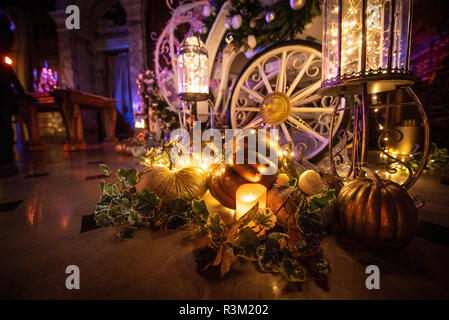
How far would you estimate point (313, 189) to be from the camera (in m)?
0.92

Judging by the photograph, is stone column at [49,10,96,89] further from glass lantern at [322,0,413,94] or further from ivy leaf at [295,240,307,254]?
ivy leaf at [295,240,307,254]

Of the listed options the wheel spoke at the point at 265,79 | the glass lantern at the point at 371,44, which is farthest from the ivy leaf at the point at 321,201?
the wheel spoke at the point at 265,79

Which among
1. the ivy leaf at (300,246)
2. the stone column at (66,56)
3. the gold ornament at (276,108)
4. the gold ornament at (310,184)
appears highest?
the stone column at (66,56)

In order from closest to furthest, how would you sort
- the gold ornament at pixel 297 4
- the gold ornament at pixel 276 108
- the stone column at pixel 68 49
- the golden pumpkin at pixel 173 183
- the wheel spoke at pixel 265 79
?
the golden pumpkin at pixel 173 183, the gold ornament at pixel 297 4, the gold ornament at pixel 276 108, the wheel spoke at pixel 265 79, the stone column at pixel 68 49

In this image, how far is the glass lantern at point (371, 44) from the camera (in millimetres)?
959

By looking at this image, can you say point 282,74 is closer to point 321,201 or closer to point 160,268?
point 321,201

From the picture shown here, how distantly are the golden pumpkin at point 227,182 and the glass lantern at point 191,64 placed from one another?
105 centimetres

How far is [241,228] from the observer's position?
84 cm

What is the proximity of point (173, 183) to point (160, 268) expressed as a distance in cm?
51

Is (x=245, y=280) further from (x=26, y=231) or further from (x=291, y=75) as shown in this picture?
(x=291, y=75)

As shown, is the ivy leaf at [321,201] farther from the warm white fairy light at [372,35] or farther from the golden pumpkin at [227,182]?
the warm white fairy light at [372,35]

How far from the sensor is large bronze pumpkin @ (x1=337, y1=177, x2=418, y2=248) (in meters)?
0.80

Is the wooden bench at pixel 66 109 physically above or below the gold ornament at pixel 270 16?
below

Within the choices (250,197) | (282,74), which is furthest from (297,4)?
(250,197)
